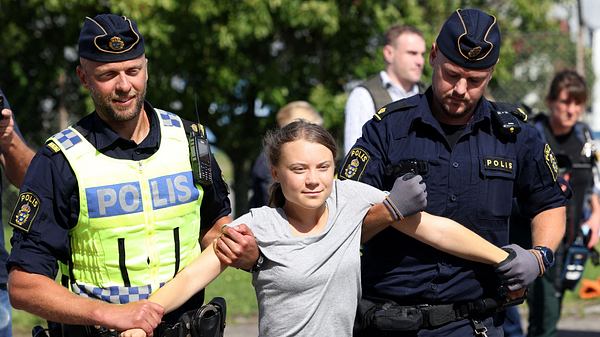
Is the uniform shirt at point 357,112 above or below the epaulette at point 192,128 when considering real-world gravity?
below

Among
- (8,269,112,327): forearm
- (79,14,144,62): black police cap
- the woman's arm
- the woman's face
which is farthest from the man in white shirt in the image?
(8,269,112,327): forearm

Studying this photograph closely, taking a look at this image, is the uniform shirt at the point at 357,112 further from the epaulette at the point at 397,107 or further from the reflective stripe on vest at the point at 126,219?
the reflective stripe on vest at the point at 126,219

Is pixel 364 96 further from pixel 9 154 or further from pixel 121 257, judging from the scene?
pixel 121 257

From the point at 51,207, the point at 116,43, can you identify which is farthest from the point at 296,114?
the point at 51,207

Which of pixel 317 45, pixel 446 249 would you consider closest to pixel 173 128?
pixel 446 249

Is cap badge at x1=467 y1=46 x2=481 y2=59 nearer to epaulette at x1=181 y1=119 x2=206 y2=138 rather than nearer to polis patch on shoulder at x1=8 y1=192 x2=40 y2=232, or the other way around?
epaulette at x1=181 y1=119 x2=206 y2=138

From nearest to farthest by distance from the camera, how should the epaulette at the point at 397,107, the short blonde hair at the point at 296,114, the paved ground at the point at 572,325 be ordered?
the epaulette at the point at 397,107 → the short blonde hair at the point at 296,114 → the paved ground at the point at 572,325

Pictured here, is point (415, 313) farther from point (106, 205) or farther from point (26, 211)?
point (26, 211)

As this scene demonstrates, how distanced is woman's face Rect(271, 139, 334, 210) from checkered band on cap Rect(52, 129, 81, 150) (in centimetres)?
70

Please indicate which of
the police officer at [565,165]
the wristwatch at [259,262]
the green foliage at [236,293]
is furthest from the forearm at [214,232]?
the green foliage at [236,293]

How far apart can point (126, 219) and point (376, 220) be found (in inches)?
33.8

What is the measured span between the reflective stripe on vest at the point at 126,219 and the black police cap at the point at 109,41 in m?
0.28

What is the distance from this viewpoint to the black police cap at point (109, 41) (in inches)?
141

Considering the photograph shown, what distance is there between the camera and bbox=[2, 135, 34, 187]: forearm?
4.28 meters
